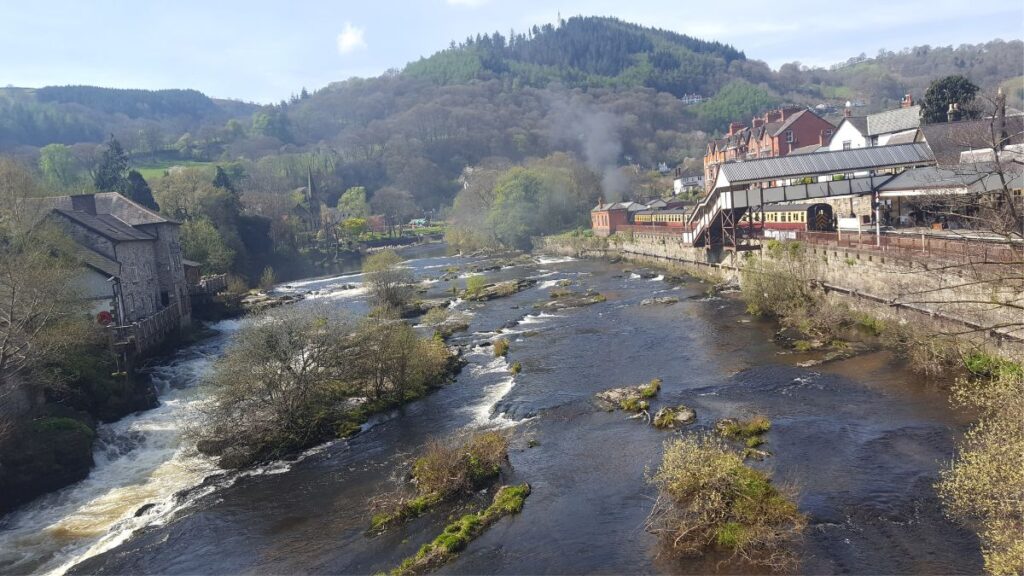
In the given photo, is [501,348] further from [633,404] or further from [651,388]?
[633,404]

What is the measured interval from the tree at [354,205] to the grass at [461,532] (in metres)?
103

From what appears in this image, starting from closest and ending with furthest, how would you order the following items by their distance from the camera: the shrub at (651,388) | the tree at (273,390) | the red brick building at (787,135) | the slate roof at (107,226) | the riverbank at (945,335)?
the riverbank at (945,335)
the tree at (273,390)
the shrub at (651,388)
the slate roof at (107,226)
the red brick building at (787,135)

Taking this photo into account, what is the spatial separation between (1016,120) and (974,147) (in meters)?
7.25

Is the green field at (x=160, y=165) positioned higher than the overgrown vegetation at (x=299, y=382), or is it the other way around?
the green field at (x=160, y=165)

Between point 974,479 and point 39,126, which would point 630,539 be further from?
point 39,126

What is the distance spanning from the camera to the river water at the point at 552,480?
13.1 m

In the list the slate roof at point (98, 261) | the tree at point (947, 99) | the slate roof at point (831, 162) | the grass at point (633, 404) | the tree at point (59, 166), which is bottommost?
the grass at point (633, 404)

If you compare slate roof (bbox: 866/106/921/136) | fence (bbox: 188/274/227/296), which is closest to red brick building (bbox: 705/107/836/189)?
slate roof (bbox: 866/106/921/136)

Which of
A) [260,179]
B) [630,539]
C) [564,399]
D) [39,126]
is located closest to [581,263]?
[564,399]

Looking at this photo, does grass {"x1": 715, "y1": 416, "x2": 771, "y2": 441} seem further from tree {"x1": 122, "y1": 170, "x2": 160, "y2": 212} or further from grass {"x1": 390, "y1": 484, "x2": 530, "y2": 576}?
tree {"x1": 122, "y1": 170, "x2": 160, "y2": 212}

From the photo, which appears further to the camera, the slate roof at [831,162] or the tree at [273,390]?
the slate roof at [831,162]

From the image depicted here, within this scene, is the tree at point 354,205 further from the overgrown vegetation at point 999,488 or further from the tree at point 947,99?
the overgrown vegetation at point 999,488

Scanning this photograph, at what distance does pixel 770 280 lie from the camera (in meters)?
31.3

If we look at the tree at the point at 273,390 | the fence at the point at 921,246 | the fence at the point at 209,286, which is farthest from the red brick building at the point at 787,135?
the tree at the point at 273,390
